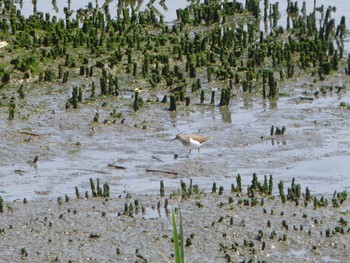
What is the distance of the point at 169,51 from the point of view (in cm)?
1877

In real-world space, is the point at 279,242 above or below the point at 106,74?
below

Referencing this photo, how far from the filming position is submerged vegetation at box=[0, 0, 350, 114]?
1722 cm

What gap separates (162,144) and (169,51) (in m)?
4.68

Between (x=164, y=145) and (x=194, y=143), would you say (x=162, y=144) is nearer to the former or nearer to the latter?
(x=164, y=145)

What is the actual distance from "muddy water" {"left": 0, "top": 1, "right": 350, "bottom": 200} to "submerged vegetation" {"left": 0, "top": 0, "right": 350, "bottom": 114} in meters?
0.43

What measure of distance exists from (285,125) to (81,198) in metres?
4.61

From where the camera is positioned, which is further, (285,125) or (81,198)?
(285,125)

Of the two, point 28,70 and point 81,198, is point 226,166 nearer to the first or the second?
point 81,198

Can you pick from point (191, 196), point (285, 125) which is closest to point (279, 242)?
point (191, 196)

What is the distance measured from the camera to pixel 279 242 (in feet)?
34.8

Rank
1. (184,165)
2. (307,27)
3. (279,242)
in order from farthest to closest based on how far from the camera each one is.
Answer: (307,27)
(184,165)
(279,242)

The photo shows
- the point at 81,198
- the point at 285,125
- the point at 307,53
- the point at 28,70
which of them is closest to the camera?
the point at 81,198

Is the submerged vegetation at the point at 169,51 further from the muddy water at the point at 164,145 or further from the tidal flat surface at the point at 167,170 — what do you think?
the muddy water at the point at 164,145

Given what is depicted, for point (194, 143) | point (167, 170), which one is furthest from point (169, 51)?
point (167, 170)
